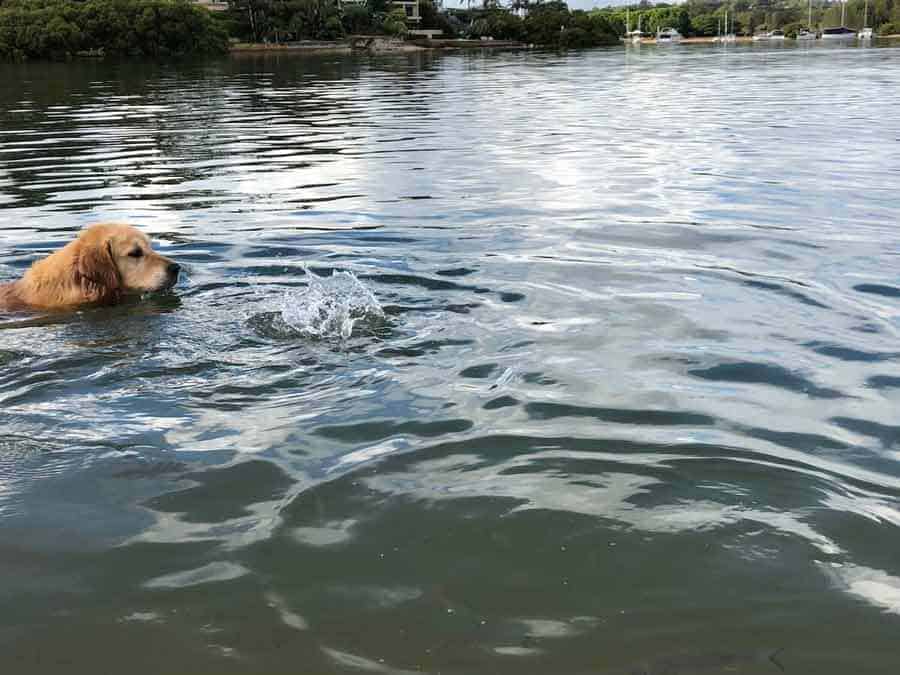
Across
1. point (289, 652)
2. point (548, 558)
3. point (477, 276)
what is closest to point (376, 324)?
point (477, 276)

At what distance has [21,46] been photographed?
75.1 meters

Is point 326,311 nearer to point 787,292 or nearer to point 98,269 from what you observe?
point 98,269

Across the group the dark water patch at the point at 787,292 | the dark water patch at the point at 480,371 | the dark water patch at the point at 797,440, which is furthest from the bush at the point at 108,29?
the dark water patch at the point at 797,440

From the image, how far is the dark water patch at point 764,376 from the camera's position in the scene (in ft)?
16.2

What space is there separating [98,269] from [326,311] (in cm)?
213

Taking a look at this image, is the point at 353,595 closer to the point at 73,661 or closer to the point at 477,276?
the point at 73,661

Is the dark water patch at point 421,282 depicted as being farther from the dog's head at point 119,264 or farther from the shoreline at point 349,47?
the shoreline at point 349,47

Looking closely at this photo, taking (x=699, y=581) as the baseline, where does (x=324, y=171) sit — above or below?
above

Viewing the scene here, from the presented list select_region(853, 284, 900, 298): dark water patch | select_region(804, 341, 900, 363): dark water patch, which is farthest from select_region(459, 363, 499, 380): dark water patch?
select_region(853, 284, 900, 298): dark water patch

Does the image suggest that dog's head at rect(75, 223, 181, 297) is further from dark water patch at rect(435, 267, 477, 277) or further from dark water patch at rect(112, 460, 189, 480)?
dark water patch at rect(112, 460, 189, 480)

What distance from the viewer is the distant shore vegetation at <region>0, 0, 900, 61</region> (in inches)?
3076

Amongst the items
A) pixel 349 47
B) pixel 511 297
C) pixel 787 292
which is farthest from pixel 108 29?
pixel 787 292

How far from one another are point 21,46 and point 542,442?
82641 millimetres

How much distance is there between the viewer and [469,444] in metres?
4.32
